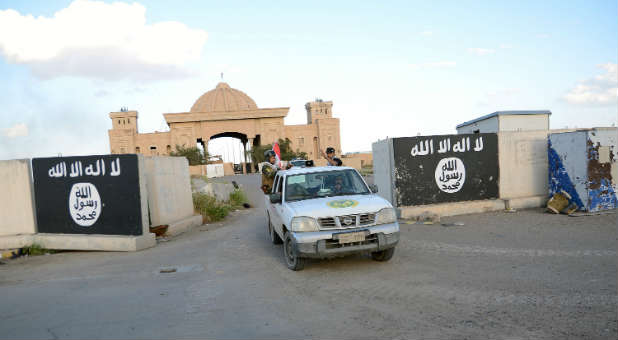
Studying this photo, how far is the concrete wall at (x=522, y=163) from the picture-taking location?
1131cm

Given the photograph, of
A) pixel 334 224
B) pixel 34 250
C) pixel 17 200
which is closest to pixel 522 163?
pixel 334 224

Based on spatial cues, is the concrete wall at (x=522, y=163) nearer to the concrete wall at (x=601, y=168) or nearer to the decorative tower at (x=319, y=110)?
the concrete wall at (x=601, y=168)

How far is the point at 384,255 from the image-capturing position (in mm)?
6586

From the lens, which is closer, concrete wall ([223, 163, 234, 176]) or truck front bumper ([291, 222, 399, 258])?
truck front bumper ([291, 222, 399, 258])

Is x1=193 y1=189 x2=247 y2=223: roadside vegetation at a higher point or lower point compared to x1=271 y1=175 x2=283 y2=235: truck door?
lower

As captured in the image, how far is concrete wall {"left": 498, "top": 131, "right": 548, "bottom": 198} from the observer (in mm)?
11312

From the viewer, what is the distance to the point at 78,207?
936 cm

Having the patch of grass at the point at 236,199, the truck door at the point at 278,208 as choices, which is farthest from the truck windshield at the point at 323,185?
the patch of grass at the point at 236,199

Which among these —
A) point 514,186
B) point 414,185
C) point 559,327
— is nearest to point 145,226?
point 414,185

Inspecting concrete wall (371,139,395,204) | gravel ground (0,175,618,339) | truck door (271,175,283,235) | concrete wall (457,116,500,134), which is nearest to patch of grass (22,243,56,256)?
gravel ground (0,175,618,339)

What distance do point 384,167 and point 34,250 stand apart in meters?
8.64

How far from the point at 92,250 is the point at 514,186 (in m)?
10.7

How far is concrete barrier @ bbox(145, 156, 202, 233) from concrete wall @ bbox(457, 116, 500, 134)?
51.1ft

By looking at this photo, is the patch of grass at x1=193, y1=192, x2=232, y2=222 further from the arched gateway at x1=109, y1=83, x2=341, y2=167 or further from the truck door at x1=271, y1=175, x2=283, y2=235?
the arched gateway at x1=109, y1=83, x2=341, y2=167
